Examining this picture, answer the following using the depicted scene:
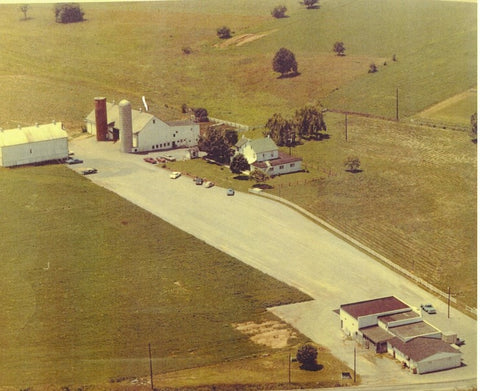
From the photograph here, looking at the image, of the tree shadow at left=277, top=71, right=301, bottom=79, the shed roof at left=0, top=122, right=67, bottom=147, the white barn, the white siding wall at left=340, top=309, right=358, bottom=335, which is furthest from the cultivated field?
the shed roof at left=0, top=122, right=67, bottom=147

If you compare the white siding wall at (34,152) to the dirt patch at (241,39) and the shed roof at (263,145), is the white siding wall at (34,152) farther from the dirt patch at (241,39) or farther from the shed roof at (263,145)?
the dirt patch at (241,39)

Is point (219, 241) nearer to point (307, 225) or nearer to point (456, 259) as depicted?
point (307, 225)

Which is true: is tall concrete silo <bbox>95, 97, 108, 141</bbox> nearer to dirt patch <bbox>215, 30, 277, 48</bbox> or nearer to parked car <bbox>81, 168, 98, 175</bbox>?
parked car <bbox>81, 168, 98, 175</bbox>

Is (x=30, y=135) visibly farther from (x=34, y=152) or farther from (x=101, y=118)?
(x=101, y=118)

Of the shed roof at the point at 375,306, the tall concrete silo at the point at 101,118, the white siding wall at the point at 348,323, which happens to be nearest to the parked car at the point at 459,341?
the shed roof at the point at 375,306

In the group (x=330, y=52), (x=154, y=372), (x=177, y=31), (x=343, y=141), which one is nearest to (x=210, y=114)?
(x=343, y=141)

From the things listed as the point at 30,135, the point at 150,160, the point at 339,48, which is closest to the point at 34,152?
the point at 30,135
